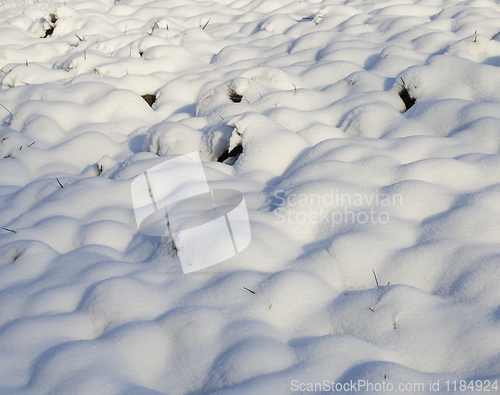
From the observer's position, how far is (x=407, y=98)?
2.94 meters

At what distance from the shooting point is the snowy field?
1.32m

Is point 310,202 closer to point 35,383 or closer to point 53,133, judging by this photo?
point 35,383

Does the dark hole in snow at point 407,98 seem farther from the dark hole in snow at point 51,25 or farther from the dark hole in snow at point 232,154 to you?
the dark hole in snow at point 51,25

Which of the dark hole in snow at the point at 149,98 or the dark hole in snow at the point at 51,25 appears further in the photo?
the dark hole in snow at the point at 51,25

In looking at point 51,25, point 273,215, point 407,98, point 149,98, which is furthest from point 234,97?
point 51,25

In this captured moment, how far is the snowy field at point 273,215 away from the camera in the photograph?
1.32 meters

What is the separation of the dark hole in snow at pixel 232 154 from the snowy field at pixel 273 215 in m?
0.03

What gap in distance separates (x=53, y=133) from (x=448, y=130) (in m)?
2.77

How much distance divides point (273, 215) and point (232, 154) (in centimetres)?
80

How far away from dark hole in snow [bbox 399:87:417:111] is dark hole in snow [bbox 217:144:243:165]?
1287 mm

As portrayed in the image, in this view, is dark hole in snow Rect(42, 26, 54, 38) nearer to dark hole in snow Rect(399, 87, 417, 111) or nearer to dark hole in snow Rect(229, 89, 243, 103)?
dark hole in snow Rect(229, 89, 243, 103)

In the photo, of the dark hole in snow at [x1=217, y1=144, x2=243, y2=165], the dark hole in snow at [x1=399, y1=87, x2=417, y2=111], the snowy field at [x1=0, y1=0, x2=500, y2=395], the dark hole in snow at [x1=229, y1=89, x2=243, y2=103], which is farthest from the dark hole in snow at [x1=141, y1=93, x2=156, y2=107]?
the dark hole in snow at [x1=399, y1=87, x2=417, y2=111]

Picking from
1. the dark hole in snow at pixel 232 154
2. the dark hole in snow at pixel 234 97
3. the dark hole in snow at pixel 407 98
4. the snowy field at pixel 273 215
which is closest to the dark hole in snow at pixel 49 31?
the snowy field at pixel 273 215

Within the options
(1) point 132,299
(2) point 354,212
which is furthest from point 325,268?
(1) point 132,299
